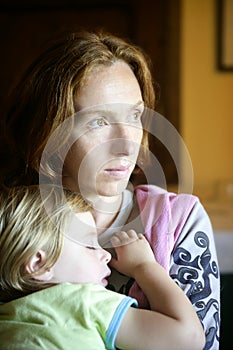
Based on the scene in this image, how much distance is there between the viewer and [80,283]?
1.03m

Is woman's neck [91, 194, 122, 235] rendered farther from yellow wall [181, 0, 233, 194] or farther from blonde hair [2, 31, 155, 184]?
yellow wall [181, 0, 233, 194]

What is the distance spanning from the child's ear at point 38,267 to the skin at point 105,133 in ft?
0.54

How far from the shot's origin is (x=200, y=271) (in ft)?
3.76

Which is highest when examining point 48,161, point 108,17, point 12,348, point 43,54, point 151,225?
point 108,17

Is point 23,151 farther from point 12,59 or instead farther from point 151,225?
point 12,59

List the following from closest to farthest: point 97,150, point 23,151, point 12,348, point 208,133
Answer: point 12,348 → point 97,150 → point 23,151 → point 208,133

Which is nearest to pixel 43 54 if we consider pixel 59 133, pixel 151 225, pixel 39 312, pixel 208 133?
pixel 59 133

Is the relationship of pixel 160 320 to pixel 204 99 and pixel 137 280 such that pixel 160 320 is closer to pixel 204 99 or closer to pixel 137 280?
pixel 137 280

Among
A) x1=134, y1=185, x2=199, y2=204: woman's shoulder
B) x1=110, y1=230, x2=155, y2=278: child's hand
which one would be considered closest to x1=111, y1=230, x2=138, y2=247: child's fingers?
x1=110, y1=230, x2=155, y2=278: child's hand

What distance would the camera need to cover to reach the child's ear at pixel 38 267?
3.38 feet

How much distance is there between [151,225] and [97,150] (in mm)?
175

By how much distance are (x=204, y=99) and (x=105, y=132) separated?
8.09 feet

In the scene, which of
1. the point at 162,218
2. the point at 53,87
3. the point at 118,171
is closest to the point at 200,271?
the point at 162,218

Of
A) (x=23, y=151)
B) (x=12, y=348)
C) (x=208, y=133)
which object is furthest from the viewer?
(x=208, y=133)
